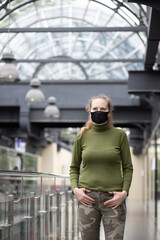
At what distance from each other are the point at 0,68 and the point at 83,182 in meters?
7.99

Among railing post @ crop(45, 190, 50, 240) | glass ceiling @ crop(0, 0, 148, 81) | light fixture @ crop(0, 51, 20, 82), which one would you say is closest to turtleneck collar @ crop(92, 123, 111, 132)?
railing post @ crop(45, 190, 50, 240)

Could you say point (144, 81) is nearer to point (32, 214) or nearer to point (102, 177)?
point (32, 214)

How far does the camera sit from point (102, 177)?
175 inches

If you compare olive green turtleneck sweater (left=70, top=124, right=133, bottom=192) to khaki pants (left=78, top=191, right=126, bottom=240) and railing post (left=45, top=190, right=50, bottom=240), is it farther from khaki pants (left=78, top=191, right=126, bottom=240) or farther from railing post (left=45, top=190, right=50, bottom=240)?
railing post (left=45, top=190, right=50, bottom=240)

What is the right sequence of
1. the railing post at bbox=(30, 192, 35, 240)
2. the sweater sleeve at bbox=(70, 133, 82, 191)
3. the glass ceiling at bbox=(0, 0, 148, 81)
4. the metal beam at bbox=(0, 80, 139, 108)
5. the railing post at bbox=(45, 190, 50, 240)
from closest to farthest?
the sweater sleeve at bbox=(70, 133, 82, 191)
the railing post at bbox=(30, 192, 35, 240)
the railing post at bbox=(45, 190, 50, 240)
the glass ceiling at bbox=(0, 0, 148, 81)
the metal beam at bbox=(0, 80, 139, 108)

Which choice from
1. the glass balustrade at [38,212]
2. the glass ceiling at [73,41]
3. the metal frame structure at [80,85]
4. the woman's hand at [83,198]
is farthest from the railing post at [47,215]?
the metal frame structure at [80,85]

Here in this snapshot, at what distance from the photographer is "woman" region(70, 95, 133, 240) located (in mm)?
4398

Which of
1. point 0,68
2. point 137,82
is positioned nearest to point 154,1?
point 0,68

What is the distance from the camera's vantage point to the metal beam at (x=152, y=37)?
30.7 ft

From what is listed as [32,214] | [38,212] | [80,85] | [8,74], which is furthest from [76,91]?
[32,214]

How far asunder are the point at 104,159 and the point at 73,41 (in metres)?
21.6

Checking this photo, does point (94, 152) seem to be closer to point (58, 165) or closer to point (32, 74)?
point (32, 74)

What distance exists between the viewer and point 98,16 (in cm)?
2064

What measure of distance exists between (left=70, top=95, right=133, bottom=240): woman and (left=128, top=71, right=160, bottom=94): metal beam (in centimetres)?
1182
